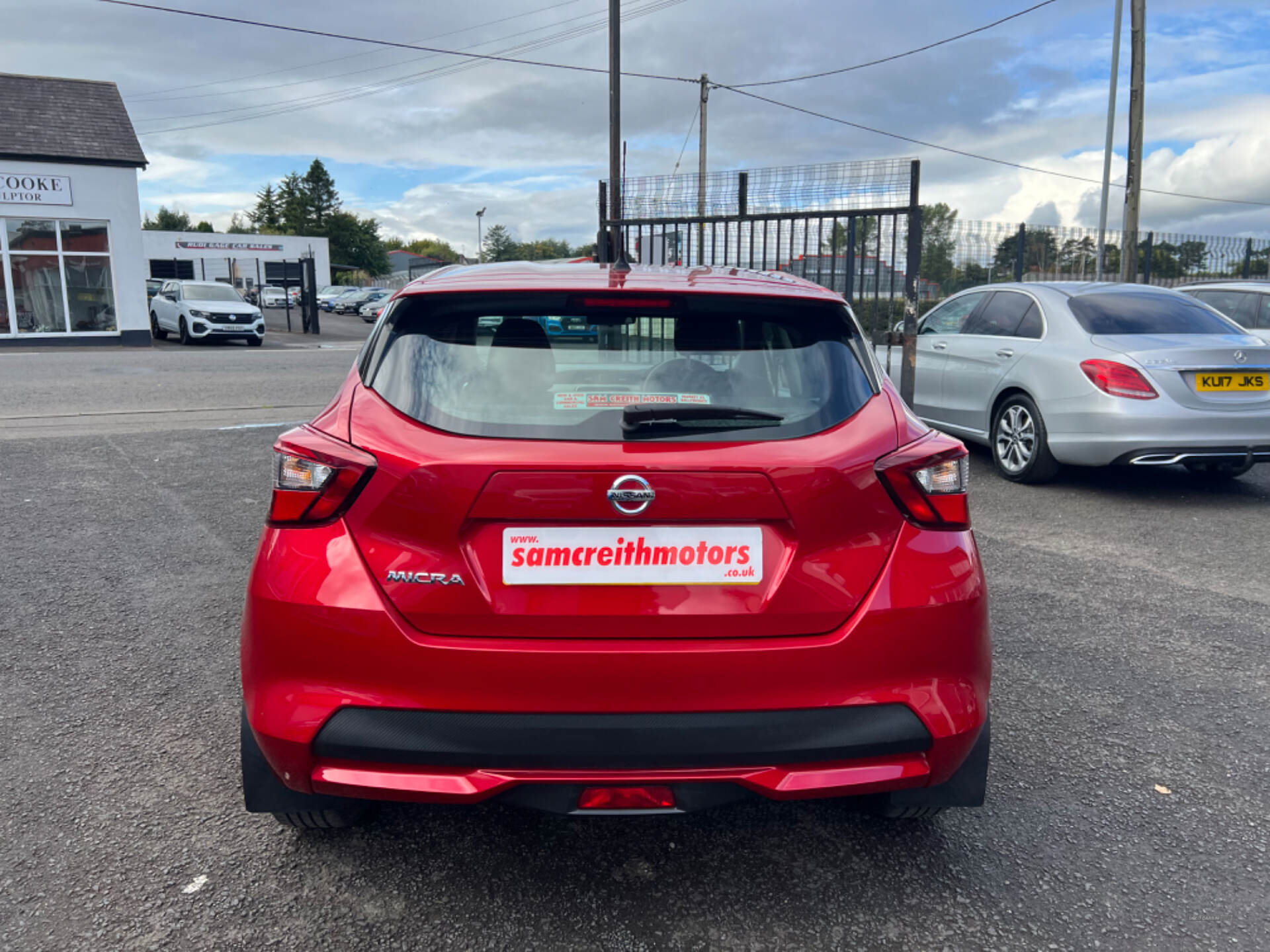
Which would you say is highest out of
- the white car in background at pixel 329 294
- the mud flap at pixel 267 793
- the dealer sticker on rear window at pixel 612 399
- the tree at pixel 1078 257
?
the tree at pixel 1078 257

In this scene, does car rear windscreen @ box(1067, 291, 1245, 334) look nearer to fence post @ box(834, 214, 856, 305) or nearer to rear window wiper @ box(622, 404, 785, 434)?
fence post @ box(834, 214, 856, 305)

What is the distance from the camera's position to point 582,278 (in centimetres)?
256

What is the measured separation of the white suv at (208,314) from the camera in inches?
996

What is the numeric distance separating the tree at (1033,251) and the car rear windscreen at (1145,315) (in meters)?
11.1

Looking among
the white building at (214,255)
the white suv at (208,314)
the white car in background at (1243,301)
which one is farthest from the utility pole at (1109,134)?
the white building at (214,255)

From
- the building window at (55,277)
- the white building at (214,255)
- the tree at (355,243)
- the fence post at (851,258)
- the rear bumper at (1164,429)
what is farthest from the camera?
the tree at (355,243)

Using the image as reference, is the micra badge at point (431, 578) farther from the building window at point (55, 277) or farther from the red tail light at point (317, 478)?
the building window at point (55, 277)

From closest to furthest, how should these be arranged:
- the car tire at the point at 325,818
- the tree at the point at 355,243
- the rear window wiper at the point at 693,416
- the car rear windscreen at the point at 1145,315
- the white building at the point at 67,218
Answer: the rear window wiper at the point at 693,416, the car tire at the point at 325,818, the car rear windscreen at the point at 1145,315, the white building at the point at 67,218, the tree at the point at 355,243

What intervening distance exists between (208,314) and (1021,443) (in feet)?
75.0

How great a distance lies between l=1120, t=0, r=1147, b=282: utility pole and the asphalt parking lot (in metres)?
14.1

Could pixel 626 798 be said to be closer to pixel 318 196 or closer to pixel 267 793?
pixel 267 793

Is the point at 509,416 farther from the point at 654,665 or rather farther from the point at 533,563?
the point at 654,665

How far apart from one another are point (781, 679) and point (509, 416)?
32.6 inches

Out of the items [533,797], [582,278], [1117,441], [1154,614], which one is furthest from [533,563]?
[1117,441]
